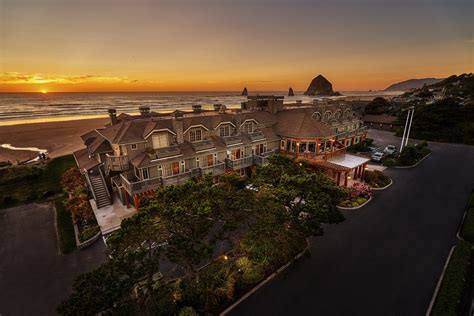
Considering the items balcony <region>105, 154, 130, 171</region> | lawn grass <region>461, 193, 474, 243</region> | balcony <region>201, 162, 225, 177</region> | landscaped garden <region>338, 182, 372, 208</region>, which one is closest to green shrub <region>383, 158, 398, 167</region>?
landscaped garden <region>338, 182, 372, 208</region>

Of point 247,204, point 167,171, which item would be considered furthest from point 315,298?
point 167,171

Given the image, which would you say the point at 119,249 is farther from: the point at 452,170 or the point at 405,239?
the point at 452,170

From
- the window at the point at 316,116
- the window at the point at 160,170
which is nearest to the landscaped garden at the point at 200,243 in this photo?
the window at the point at 160,170

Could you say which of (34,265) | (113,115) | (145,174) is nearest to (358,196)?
(145,174)

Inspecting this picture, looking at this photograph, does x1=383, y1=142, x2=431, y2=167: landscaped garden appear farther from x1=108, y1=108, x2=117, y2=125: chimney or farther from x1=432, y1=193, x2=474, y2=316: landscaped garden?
x1=108, y1=108, x2=117, y2=125: chimney


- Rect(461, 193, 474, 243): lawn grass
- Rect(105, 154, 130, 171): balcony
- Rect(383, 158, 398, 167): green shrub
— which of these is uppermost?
Rect(105, 154, 130, 171): balcony

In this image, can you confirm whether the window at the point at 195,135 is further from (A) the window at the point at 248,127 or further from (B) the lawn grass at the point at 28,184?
(B) the lawn grass at the point at 28,184

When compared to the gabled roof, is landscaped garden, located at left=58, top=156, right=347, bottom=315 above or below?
below
